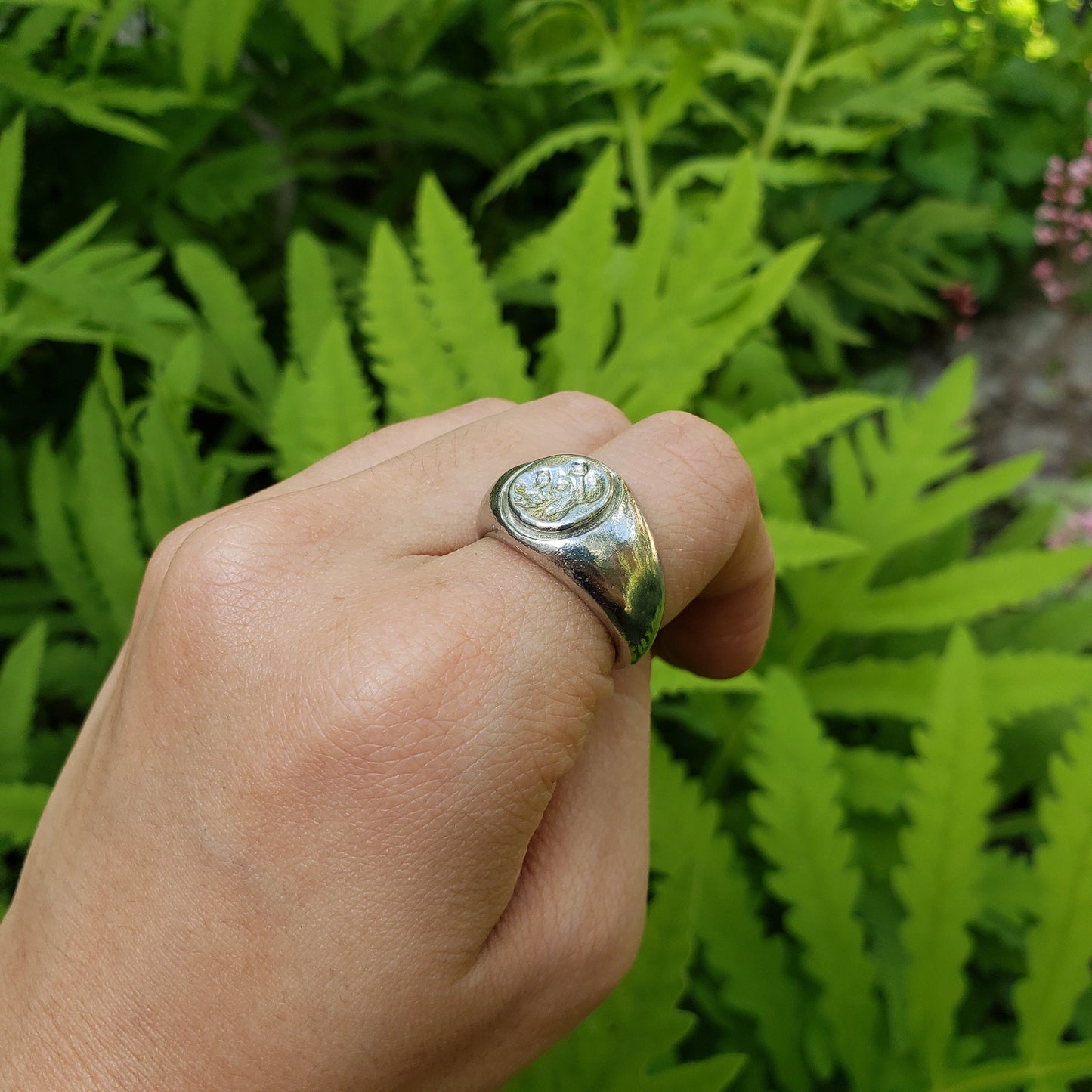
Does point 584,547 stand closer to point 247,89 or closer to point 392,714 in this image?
point 392,714

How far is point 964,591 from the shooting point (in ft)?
4.56

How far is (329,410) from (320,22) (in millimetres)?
837

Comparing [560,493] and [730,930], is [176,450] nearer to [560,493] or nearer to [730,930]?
[560,493]

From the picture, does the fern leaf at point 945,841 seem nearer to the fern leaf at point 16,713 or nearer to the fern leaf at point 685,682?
the fern leaf at point 685,682

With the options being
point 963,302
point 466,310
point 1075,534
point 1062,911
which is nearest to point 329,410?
point 466,310

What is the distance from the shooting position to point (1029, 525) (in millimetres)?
1858

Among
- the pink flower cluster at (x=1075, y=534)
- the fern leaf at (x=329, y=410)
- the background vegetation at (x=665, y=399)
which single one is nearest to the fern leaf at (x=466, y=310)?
the background vegetation at (x=665, y=399)

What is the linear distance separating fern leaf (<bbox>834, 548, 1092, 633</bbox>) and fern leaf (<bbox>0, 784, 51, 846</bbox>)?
4.14 feet

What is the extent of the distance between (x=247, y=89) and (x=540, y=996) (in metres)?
1.78

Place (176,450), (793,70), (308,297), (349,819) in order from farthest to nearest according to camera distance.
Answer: (793,70) → (308,297) → (176,450) → (349,819)

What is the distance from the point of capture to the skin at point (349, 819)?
577 millimetres

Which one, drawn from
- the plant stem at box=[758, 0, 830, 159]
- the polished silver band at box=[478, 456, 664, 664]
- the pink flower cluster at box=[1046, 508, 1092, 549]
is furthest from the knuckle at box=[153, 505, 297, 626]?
the pink flower cluster at box=[1046, 508, 1092, 549]

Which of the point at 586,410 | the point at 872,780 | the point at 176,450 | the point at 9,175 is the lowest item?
the point at 872,780

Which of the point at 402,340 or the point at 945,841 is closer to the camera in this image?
the point at 945,841
